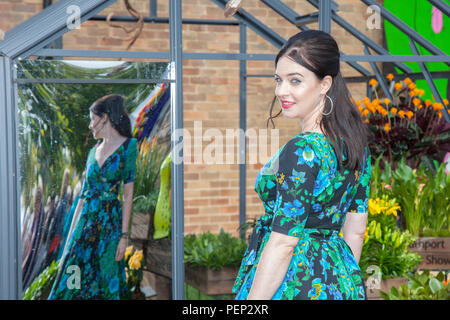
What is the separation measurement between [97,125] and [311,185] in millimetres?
1211

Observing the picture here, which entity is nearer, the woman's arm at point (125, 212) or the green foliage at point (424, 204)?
the woman's arm at point (125, 212)

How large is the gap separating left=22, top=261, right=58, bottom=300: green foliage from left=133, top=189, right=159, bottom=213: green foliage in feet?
1.31

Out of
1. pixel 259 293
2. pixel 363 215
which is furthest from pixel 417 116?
pixel 259 293

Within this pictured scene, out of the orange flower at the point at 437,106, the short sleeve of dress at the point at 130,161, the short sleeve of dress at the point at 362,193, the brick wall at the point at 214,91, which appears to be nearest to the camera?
the short sleeve of dress at the point at 362,193

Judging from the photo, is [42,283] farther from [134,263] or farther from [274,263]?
[274,263]

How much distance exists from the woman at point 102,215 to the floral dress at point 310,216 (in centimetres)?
91

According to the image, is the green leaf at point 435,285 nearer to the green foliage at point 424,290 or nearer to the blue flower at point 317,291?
the green foliage at point 424,290

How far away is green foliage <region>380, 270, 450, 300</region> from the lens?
2428mm

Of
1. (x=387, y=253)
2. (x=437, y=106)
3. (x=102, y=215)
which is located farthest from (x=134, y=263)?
(x=437, y=106)

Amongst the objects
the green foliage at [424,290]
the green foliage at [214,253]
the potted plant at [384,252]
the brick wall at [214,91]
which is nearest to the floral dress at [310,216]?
the green foliage at [424,290]

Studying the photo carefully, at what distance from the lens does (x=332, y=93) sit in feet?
4.82

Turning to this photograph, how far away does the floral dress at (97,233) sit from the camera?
7.47 feet

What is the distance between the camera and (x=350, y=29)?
389 centimetres

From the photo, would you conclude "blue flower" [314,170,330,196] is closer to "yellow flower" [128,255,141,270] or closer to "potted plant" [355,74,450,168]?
"yellow flower" [128,255,141,270]
